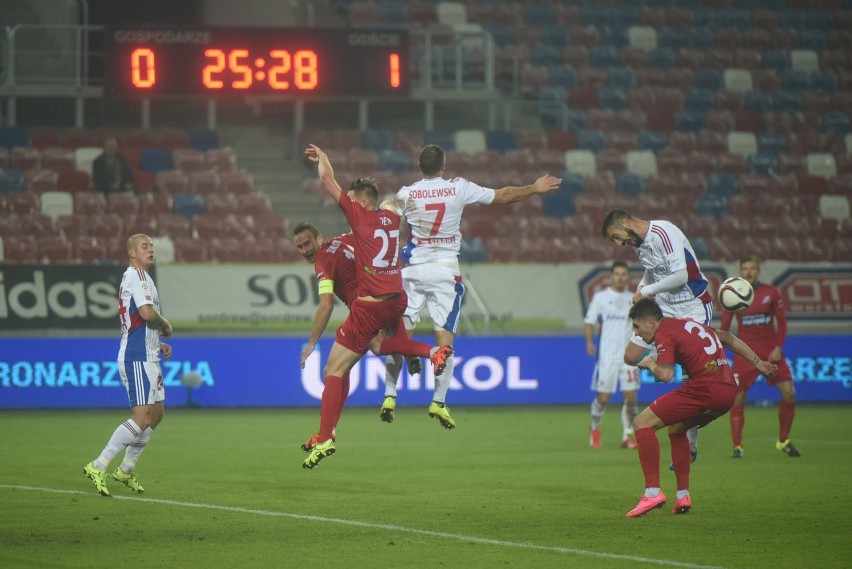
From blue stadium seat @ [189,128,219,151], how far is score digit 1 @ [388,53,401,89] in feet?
12.9

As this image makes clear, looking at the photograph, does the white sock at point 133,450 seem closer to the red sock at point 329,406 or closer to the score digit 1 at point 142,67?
the red sock at point 329,406

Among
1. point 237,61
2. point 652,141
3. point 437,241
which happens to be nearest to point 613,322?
point 437,241

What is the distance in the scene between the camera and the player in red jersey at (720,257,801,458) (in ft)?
46.0

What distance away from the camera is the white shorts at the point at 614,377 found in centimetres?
1532

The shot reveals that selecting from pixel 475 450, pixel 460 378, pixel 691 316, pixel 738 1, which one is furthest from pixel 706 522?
pixel 738 1

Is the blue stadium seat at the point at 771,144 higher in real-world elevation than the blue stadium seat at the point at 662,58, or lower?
lower

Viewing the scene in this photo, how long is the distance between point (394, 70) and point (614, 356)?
9491 millimetres

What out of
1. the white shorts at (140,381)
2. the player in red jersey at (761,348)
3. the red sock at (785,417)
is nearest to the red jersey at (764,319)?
the player in red jersey at (761,348)

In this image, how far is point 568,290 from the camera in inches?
842

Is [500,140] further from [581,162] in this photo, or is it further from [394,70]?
[394,70]

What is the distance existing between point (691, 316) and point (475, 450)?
4461 millimetres

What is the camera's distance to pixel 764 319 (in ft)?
48.4

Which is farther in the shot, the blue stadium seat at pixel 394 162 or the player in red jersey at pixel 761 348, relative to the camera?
the blue stadium seat at pixel 394 162

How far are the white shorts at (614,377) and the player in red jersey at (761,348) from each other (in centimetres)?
125
